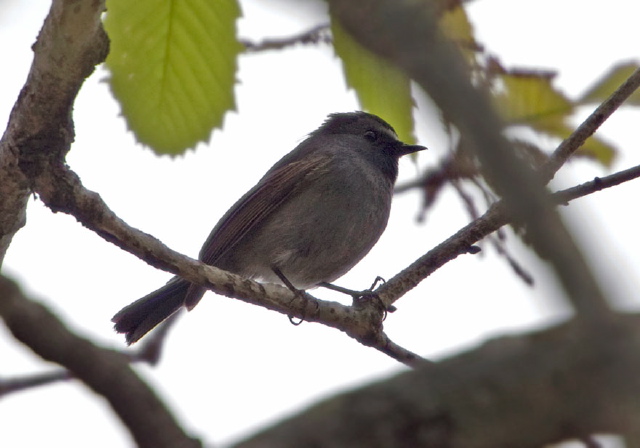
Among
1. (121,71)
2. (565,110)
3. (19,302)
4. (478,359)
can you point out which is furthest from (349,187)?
(478,359)

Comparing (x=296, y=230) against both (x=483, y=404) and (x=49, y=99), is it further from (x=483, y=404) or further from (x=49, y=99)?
(x=483, y=404)

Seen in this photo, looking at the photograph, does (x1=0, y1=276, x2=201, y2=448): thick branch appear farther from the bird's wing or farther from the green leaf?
the bird's wing

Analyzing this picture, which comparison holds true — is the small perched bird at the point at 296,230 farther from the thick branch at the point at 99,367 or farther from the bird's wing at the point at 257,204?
the thick branch at the point at 99,367

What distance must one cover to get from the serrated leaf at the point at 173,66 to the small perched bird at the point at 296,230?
8.51 feet

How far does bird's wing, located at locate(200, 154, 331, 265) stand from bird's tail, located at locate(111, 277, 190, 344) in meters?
0.34

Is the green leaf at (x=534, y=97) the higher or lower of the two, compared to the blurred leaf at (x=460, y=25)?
higher

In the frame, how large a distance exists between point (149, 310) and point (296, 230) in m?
1.26

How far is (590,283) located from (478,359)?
0.33m

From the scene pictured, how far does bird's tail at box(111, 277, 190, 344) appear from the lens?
588 centimetres

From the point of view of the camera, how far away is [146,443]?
2084 millimetres

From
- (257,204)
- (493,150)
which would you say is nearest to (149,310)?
(257,204)

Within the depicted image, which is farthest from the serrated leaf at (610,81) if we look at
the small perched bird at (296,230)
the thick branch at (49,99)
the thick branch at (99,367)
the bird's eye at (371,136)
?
the bird's eye at (371,136)

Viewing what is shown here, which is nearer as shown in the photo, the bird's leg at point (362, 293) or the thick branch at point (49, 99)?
the thick branch at point (49, 99)

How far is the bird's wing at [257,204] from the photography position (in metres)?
6.25
